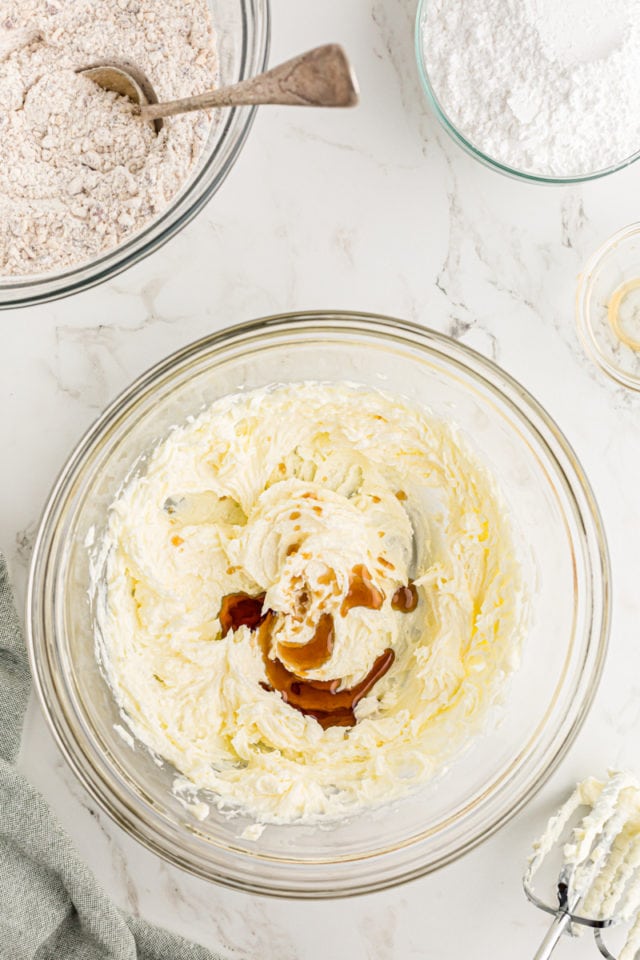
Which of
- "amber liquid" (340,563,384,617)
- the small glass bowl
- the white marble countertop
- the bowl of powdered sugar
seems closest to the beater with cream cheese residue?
"amber liquid" (340,563,384,617)

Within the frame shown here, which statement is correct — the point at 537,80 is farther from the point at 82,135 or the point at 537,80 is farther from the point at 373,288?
the point at 82,135

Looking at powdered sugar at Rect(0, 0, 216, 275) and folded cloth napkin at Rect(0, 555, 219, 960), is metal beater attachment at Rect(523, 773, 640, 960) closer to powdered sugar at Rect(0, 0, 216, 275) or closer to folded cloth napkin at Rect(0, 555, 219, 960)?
folded cloth napkin at Rect(0, 555, 219, 960)

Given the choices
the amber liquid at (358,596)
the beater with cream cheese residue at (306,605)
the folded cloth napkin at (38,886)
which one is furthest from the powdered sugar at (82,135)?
the amber liquid at (358,596)

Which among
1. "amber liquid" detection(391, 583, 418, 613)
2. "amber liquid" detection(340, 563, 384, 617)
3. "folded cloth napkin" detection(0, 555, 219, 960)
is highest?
"amber liquid" detection(391, 583, 418, 613)

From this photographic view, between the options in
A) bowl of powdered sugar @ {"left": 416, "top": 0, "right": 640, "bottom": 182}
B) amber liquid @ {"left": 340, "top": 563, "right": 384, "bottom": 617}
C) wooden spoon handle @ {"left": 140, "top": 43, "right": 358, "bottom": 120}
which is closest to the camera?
wooden spoon handle @ {"left": 140, "top": 43, "right": 358, "bottom": 120}

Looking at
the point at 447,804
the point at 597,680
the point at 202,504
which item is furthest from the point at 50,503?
the point at 597,680

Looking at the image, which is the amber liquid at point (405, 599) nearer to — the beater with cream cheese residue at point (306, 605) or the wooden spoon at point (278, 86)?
the beater with cream cheese residue at point (306, 605)

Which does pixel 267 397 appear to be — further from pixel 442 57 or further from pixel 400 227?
pixel 442 57
